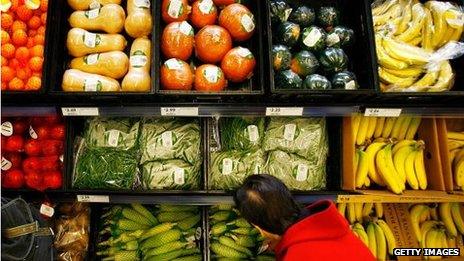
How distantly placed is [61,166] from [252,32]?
4.08 ft

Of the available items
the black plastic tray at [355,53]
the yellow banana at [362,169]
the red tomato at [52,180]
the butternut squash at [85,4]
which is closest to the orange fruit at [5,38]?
the butternut squash at [85,4]

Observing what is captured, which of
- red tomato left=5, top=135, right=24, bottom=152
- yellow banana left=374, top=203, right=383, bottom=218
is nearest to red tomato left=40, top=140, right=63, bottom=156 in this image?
red tomato left=5, top=135, right=24, bottom=152

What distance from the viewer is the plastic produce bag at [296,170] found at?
2441 millimetres

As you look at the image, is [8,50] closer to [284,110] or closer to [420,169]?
[284,110]

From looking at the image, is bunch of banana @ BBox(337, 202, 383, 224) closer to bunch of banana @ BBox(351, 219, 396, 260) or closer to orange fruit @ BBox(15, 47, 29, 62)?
bunch of banana @ BBox(351, 219, 396, 260)

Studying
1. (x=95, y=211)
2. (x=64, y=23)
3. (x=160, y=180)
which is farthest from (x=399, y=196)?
(x=64, y=23)

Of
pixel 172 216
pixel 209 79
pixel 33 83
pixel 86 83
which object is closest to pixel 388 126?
pixel 209 79

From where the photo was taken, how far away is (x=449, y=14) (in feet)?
7.95

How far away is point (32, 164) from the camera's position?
2.30 m

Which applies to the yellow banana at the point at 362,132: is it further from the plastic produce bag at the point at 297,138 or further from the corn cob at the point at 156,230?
the corn cob at the point at 156,230

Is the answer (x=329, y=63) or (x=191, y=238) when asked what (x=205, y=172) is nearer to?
(x=191, y=238)

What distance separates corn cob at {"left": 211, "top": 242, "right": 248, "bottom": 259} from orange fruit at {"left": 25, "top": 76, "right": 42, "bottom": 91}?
1.27 meters

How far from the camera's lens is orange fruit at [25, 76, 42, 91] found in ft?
6.87

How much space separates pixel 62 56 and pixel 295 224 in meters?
1.50
